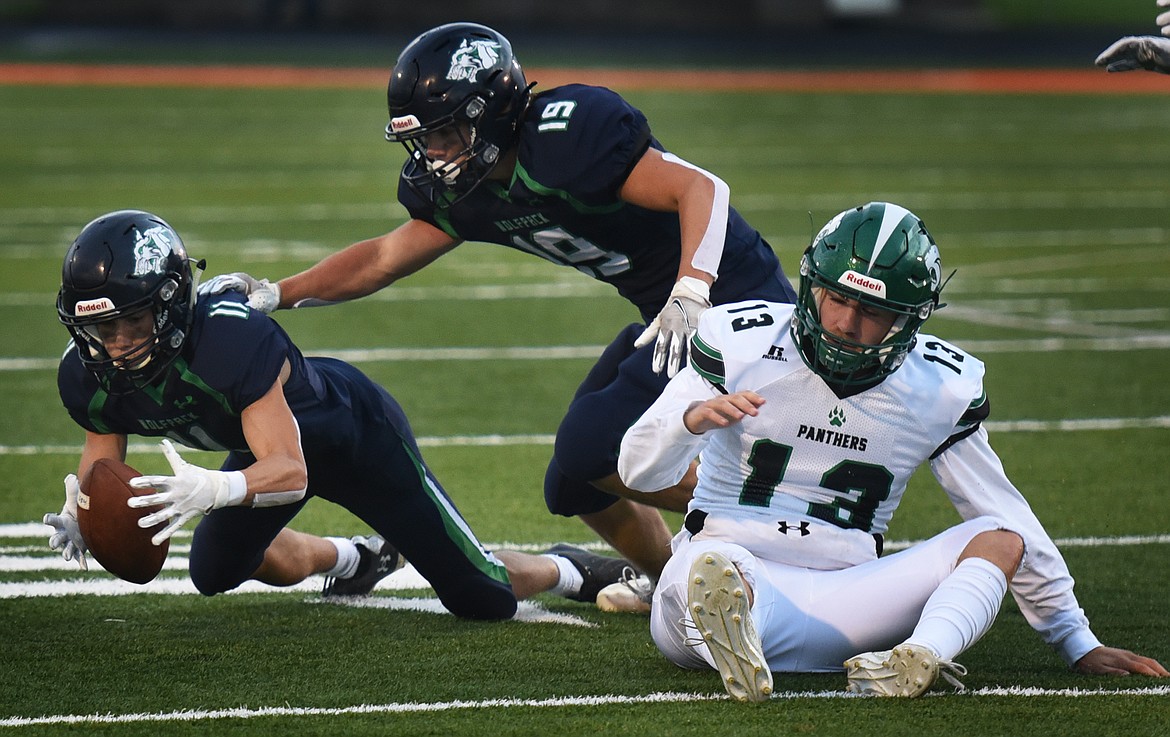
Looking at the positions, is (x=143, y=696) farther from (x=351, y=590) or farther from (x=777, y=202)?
(x=777, y=202)

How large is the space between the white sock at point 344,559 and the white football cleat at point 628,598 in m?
0.68

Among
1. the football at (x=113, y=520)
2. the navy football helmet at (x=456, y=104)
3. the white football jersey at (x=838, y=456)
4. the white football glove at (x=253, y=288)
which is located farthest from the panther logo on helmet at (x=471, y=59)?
the football at (x=113, y=520)

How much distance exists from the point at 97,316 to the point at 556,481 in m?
1.35

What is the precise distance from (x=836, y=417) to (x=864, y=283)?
0.33 m

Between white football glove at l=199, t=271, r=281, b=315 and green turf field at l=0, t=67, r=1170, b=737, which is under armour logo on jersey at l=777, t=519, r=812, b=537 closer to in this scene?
green turf field at l=0, t=67, r=1170, b=737

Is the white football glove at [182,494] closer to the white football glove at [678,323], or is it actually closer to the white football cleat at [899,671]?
the white football glove at [678,323]

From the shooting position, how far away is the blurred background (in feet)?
84.7

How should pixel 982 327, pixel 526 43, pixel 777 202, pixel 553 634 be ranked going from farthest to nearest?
pixel 526 43 < pixel 777 202 < pixel 982 327 < pixel 553 634

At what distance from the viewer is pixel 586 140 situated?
4379 mm

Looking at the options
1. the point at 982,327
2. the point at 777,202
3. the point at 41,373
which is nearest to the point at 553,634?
the point at 41,373

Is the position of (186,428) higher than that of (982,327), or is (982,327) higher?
(186,428)

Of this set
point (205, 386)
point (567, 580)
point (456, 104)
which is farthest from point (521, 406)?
point (205, 386)

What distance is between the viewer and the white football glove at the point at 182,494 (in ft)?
11.8

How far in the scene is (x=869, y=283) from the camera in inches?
137
